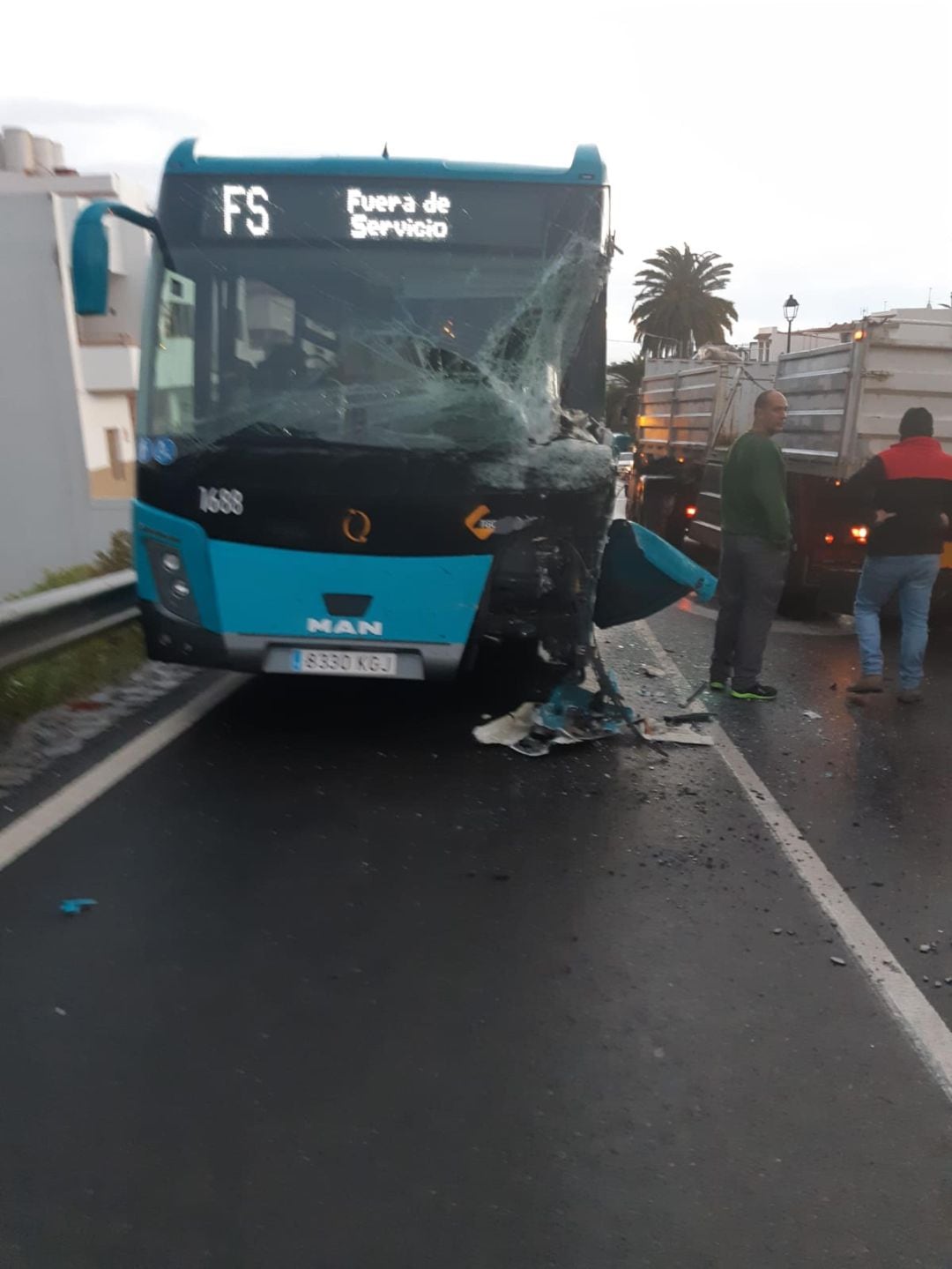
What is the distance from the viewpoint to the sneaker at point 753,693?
26.9ft

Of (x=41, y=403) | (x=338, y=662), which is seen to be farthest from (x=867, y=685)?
(x=41, y=403)

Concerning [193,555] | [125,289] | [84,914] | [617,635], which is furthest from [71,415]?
[84,914]

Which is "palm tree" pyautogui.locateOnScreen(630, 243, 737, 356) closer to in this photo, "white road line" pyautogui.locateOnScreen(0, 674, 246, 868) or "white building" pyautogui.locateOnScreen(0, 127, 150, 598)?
"white building" pyautogui.locateOnScreen(0, 127, 150, 598)

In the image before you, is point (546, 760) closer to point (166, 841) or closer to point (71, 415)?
point (166, 841)

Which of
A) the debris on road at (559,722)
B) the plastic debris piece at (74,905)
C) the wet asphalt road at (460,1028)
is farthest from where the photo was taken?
the debris on road at (559,722)

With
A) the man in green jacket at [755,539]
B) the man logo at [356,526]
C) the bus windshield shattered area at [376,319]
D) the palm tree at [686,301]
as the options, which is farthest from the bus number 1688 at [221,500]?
the palm tree at [686,301]

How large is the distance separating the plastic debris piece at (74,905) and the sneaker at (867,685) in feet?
18.5

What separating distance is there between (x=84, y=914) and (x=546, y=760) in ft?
9.30

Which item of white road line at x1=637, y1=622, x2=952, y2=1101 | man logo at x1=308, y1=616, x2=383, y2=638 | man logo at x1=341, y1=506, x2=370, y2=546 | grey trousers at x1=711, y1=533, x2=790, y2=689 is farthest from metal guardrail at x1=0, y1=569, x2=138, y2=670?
grey trousers at x1=711, y1=533, x2=790, y2=689

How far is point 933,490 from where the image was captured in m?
8.01

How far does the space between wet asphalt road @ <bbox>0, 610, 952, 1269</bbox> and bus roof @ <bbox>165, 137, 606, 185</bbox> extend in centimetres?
309

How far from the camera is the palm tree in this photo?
2303 inches

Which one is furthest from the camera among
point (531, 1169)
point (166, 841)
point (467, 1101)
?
point (166, 841)

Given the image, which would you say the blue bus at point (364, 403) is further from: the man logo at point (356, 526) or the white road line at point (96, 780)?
the white road line at point (96, 780)
